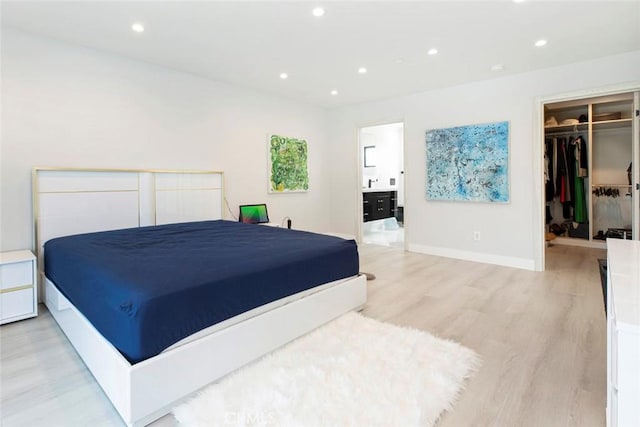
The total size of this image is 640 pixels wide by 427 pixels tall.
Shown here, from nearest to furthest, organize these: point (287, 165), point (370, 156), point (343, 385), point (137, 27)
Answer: point (343, 385), point (137, 27), point (287, 165), point (370, 156)

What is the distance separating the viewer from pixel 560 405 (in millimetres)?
1610

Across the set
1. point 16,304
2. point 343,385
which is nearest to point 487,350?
point 343,385

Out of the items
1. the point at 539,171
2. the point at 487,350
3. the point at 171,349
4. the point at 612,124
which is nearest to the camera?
the point at 171,349

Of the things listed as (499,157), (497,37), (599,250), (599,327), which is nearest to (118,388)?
(599,327)

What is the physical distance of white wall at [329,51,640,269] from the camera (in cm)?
375

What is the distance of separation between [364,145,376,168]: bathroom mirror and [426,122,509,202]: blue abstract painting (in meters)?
3.02

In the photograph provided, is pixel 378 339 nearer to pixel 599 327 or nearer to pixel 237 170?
pixel 599 327

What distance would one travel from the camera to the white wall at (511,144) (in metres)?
3.75

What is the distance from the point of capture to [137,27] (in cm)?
284

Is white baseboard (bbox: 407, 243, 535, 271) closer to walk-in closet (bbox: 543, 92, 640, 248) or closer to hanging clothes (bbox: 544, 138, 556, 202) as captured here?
walk-in closet (bbox: 543, 92, 640, 248)

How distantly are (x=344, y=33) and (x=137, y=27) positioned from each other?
1788mm

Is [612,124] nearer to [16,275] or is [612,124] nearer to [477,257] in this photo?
[477,257]

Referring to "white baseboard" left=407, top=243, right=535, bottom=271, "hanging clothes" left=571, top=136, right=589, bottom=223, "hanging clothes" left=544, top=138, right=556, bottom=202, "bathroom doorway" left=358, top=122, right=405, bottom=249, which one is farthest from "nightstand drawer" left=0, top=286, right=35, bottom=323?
"hanging clothes" left=571, top=136, right=589, bottom=223

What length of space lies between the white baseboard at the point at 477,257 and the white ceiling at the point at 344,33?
7.50 feet
